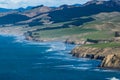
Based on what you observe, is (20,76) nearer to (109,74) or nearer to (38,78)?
(38,78)

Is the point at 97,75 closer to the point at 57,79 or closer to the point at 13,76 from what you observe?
the point at 57,79

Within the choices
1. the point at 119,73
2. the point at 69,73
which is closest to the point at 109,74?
the point at 119,73

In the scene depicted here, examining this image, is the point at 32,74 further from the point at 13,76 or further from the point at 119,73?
the point at 119,73

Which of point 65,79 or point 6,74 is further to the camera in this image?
point 6,74

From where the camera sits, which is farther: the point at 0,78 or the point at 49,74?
the point at 49,74

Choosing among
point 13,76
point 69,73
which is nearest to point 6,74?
point 13,76

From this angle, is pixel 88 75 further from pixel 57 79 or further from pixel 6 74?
pixel 6 74

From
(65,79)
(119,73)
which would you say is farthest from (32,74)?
(119,73)
